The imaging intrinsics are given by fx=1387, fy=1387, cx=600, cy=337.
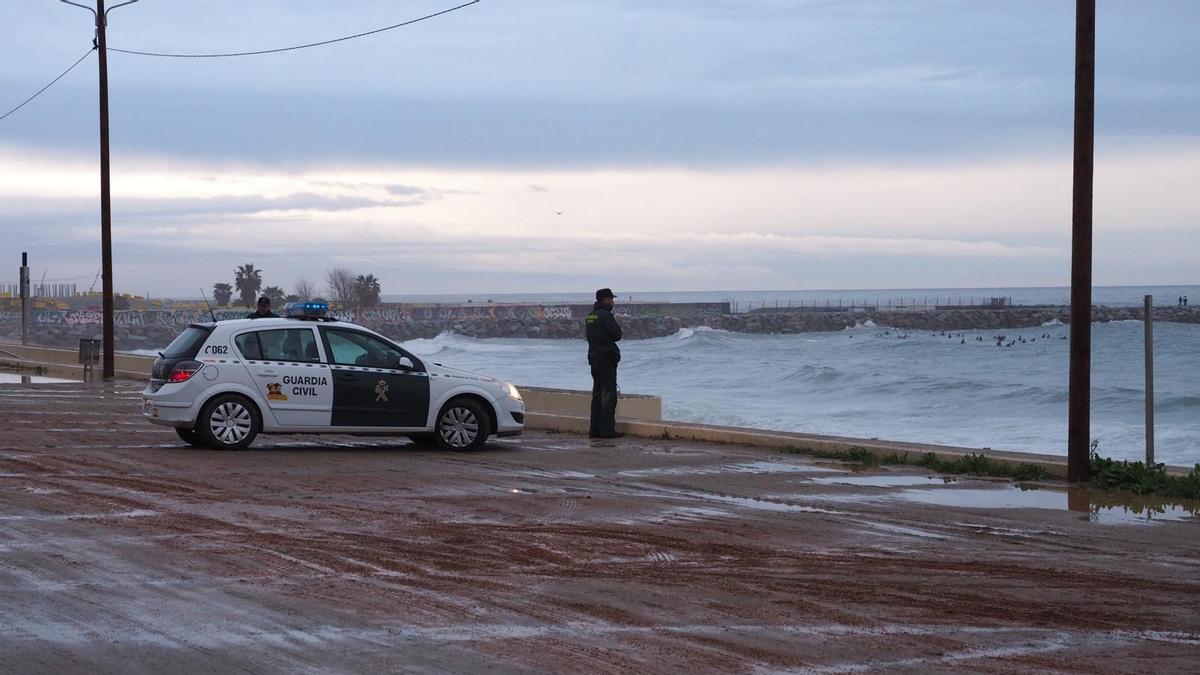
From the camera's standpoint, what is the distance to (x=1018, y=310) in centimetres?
12975

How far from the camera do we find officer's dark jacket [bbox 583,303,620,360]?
17.9 meters

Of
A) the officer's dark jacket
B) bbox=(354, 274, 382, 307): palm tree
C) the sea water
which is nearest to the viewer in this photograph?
the officer's dark jacket

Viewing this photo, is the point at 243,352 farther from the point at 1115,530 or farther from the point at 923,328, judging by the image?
the point at 923,328

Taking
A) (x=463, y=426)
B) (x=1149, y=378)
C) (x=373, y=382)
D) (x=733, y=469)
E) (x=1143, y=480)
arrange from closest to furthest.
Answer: (x=1143, y=480) → (x=1149, y=378) → (x=733, y=469) → (x=373, y=382) → (x=463, y=426)

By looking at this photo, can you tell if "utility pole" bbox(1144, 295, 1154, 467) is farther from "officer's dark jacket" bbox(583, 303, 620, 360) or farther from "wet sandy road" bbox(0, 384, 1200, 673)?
"officer's dark jacket" bbox(583, 303, 620, 360)

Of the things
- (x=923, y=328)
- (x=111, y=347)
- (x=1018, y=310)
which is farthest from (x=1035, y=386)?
(x=1018, y=310)

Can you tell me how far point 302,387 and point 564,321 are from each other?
92.8 meters

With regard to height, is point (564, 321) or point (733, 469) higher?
point (564, 321)

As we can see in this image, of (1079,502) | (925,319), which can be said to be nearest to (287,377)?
(1079,502)

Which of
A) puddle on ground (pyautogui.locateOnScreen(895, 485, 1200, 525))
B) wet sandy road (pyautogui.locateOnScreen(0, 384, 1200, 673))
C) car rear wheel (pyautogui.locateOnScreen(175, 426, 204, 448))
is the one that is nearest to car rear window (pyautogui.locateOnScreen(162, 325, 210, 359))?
car rear wheel (pyautogui.locateOnScreen(175, 426, 204, 448))

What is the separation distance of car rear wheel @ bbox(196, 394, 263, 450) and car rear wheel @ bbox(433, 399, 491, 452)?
2.17 metres

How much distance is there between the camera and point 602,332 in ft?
58.6

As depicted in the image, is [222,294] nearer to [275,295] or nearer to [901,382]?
[275,295]

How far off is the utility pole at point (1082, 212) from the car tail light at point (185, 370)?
9.47 meters
